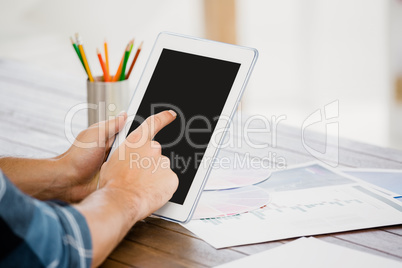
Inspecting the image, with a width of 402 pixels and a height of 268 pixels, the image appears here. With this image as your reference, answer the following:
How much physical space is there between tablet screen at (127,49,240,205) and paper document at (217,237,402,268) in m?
0.19

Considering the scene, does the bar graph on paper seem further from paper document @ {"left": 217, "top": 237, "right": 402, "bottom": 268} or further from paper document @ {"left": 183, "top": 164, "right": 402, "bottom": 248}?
paper document @ {"left": 217, "top": 237, "right": 402, "bottom": 268}

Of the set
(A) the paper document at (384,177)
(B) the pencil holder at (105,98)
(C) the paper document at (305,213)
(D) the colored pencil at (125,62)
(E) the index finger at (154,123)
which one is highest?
(D) the colored pencil at (125,62)

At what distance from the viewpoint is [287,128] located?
1504mm

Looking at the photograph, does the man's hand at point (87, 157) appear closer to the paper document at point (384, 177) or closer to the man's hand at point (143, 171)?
the man's hand at point (143, 171)

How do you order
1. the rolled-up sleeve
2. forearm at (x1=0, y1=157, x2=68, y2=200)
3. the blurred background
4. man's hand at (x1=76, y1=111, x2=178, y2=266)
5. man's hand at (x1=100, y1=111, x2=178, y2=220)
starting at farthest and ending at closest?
the blurred background
forearm at (x1=0, y1=157, x2=68, y2=200)
man's hand at (x1=100, y1=111, x2=178, y2=220)
man's hand at (x1=76, y1=111, x2=178, y2=266)
the rolled-up sleeve

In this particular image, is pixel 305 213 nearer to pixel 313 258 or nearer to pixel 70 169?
pixel 313 258

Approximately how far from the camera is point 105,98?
1356mm

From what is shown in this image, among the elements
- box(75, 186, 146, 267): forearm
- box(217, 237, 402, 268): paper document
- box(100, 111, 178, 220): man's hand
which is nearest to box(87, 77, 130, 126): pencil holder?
box(100, 111, 178, 220): man's hand

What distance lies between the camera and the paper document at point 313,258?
825 mm

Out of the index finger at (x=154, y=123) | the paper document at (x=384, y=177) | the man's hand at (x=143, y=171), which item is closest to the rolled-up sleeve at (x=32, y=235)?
the man's hand at (x=143, y=171)

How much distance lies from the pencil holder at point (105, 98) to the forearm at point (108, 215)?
482 millimetres

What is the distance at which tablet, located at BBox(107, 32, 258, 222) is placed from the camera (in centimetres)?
99

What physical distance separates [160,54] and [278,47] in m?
4.01

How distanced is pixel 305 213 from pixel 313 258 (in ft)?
0.55
